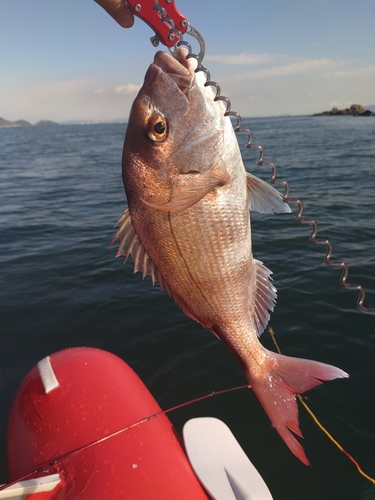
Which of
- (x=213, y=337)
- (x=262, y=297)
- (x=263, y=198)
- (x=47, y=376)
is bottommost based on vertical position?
(x=213, y=337)

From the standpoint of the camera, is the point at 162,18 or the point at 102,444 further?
the point at 102,444

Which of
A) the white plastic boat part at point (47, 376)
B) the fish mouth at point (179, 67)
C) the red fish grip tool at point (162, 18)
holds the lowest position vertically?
the white plastic boat part at point (47, 376)

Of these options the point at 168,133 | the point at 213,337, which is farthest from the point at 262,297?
the point at 213,337

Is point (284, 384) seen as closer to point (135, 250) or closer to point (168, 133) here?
point (135, 250)

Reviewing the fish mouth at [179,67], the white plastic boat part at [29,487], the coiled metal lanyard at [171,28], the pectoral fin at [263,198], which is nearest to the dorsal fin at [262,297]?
the pectoral fin at [263,198]

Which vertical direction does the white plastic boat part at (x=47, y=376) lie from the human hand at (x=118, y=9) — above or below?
below

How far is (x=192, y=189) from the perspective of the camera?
5.83ft

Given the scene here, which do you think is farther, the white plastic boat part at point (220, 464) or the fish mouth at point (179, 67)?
the white plastic boat part at point (220, 464)

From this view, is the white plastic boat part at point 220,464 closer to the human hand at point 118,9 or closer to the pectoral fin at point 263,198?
the pectoral fin at point 263,198

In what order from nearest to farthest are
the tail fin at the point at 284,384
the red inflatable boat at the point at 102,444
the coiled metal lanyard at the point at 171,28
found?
the coiled metal lanyard at the point at 171,28 < the tail fin at the point at 284,384 < the red inflatable boat at the point at 102,444

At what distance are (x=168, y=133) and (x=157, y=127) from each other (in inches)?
2.3

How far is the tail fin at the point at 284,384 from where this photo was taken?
2.00 m

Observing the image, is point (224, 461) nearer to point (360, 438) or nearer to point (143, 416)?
point (143, 416)

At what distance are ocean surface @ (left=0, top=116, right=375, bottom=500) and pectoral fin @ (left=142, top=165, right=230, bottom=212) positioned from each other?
3142mm
